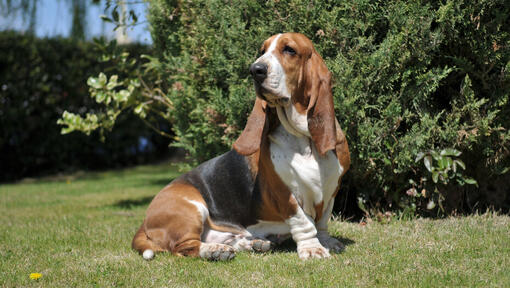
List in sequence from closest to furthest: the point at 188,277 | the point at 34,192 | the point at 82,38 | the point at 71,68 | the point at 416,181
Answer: the point at 188,277, the point at 416,181, the point at 34,192, the point at 71,68, the point at 82,38

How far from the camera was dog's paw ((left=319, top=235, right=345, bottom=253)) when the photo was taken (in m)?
3.71

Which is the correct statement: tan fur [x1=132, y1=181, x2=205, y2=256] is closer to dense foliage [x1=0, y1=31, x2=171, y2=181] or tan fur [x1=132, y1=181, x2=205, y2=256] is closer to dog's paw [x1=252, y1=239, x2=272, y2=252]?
dog's paw [x1=252, y1=239, x2=272, y2=252]

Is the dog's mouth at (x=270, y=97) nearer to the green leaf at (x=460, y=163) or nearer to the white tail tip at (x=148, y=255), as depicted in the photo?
the white tail tip at (x=148, y=255)

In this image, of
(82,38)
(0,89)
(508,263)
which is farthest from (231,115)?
(82,38)

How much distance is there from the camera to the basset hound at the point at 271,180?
3.31 meters

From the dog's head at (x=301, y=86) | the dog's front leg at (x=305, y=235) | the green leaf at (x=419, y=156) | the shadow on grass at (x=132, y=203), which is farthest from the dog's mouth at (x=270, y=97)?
the shadow on grass at (x=132, y=203)

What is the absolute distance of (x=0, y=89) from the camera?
30.9ft

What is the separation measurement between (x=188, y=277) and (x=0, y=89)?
7865 millimetres

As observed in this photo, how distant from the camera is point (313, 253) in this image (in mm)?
3480

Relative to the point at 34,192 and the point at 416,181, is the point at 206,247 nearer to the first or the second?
the point at 416,181

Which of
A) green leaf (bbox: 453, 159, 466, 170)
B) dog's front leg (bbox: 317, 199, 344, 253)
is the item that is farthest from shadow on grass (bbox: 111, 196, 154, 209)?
green leaf (bbox: 453, 159, 466, 170)

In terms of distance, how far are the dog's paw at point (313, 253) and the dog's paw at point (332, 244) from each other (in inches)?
7.4

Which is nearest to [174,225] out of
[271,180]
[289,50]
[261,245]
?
[261,245]

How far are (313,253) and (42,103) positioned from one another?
321 inches
